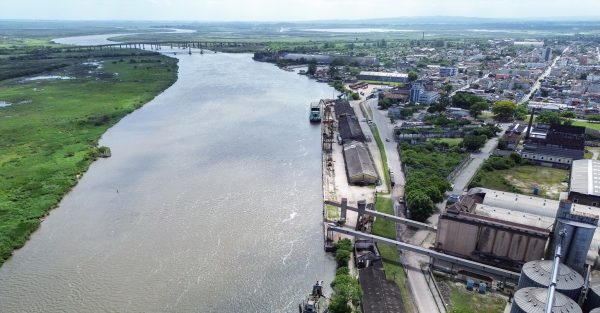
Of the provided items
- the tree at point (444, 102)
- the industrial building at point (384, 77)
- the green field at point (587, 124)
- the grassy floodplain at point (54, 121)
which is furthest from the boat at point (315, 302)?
the industrial building at point (384, 77)

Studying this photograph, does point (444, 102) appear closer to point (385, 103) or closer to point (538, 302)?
point (385, 103)

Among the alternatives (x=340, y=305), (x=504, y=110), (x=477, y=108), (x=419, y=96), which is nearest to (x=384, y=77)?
(x=419, y=96)

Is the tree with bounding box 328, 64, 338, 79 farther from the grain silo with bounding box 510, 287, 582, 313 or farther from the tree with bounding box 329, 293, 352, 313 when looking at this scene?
the grain silo with bounding box 510, 287, 582, 313

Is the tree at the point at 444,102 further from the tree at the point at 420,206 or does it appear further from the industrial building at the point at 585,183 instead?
the tree at the point at 420,206

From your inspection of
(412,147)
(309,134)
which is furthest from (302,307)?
(309,134)

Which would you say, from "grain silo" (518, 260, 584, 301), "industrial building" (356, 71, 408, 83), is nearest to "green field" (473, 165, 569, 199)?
"grain silo" (518, 260, 584, 301)
